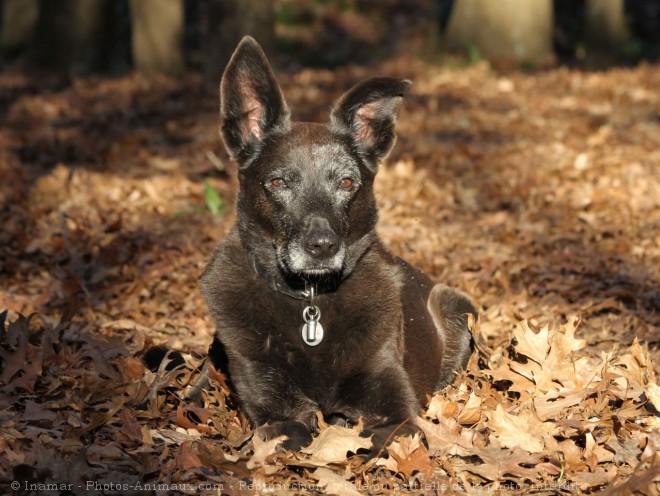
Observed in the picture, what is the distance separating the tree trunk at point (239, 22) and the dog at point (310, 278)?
10.3 metres

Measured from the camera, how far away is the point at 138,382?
5816mm

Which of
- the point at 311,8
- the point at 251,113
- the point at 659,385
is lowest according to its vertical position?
the point at 311,8

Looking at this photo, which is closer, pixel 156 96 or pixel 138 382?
pixel 138 382

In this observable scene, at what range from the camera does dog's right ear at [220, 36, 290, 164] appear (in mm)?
5828

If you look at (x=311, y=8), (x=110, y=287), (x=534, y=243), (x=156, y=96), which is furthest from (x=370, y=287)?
(x=311, y=8)

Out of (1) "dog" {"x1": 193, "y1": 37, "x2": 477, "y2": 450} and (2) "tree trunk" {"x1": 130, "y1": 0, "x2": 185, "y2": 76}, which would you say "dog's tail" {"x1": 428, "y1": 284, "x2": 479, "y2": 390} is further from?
(2) "tree trunk" {"x1": 130, "y1": 0, "x2": 185, "y2": 76}

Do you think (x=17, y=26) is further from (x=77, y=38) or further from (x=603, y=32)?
(x=603, y=32)

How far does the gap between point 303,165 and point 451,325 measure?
2.03 metres

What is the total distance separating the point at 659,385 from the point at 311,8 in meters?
28.3

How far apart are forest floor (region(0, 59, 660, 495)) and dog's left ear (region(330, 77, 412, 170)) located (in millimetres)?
1642

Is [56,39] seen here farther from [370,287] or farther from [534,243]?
[370,287]

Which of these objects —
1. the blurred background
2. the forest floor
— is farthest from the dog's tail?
the blurred background

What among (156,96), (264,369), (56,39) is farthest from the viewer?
(56,39)

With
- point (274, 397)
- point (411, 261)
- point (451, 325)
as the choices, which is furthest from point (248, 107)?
point (411, 261)
